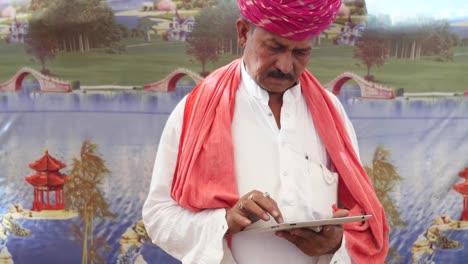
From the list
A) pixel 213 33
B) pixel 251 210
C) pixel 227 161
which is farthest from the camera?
pixel 213 33

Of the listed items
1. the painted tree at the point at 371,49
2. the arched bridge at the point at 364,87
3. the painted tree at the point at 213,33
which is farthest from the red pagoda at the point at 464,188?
the painted tree at the point at 213,33

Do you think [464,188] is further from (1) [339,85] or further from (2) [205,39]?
(2) [205,39]

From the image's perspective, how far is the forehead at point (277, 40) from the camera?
1321mm

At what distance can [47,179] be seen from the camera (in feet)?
9.86

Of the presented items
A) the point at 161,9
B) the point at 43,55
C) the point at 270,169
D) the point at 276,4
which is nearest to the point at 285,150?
the point at 270,169

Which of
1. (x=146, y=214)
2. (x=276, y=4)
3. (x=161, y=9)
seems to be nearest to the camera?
(x=276, y=4)

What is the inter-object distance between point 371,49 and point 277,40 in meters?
1.73

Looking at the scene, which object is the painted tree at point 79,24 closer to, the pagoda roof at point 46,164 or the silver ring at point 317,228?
the pagoda roof at point 46,164

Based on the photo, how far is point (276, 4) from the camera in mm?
1301

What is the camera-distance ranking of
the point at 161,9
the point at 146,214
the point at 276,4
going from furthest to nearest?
the point at 161,9 → the point at 146,214 → the point at 276,4

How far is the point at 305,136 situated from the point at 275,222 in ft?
0.71

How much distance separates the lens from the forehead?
4.33ft

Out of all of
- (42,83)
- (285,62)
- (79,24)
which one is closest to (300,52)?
(285,62)

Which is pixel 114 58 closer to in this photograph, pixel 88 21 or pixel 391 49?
pixel 88 21
